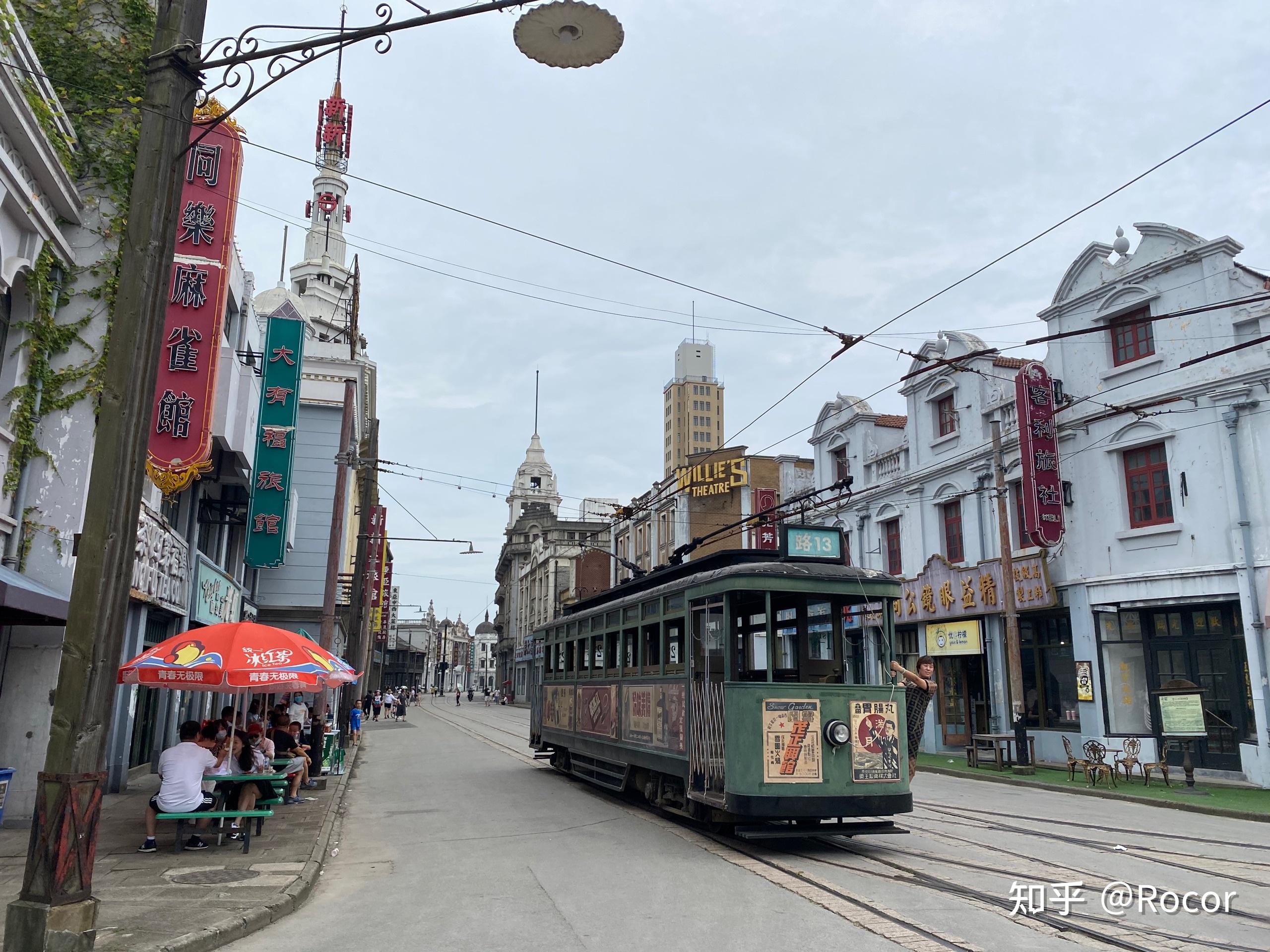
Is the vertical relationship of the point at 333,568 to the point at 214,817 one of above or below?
above

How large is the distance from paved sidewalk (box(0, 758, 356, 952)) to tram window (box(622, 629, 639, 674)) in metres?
4.36

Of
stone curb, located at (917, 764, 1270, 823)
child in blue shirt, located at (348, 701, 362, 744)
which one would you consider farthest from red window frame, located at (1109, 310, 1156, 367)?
child in blue shirt, located at (348, 701, 362, 744)

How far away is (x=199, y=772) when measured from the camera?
1000 cm

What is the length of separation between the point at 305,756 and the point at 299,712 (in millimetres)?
4572

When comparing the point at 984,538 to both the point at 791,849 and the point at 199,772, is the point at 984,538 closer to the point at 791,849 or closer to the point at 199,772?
the point at 791,849

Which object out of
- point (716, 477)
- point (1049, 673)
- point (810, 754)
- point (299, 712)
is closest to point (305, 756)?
point (299, 712)

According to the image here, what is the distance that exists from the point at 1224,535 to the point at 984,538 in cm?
636

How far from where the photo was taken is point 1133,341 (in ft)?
68.5

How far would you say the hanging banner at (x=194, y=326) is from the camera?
1323 cm

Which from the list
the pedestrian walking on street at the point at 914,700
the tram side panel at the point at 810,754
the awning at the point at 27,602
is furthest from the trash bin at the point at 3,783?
the pedestrian walking on street at the point at 914,700

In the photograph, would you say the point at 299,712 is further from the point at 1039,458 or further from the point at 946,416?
the point at 946,416

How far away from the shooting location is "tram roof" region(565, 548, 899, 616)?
34.5 ft

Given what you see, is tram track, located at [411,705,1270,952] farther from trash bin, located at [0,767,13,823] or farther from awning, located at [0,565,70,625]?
trash bin, located at [0,767,13,823]

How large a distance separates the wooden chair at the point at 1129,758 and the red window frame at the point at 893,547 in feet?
31.8
